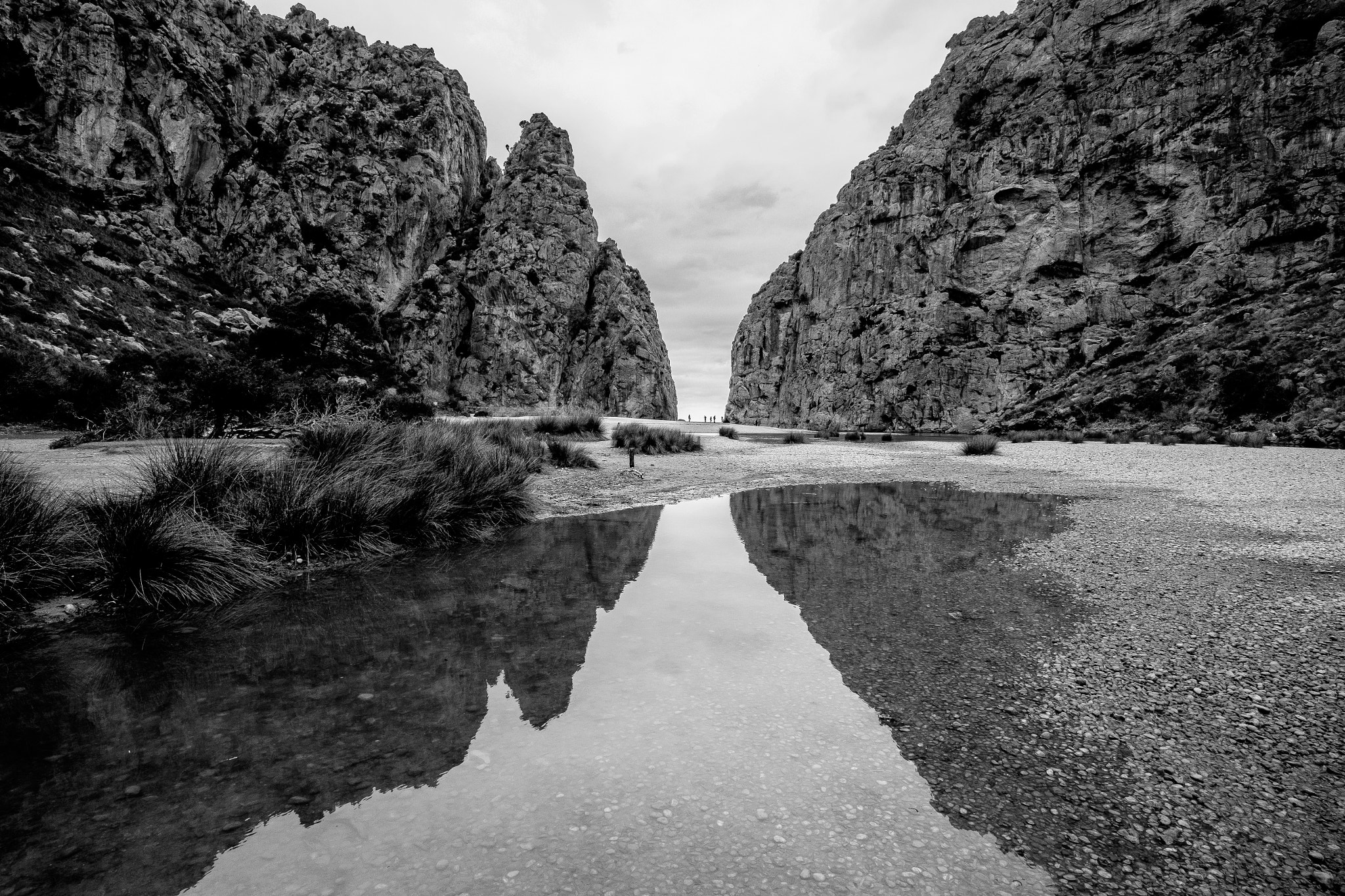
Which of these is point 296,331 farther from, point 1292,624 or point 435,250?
point 1292,624

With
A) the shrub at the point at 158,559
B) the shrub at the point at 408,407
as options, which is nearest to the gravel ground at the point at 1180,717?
the shrub at the point at 158,559

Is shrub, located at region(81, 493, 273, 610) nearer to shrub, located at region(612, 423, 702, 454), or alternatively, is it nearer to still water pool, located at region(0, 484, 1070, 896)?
still water pool, located at region(0, 484, 1070, 896)

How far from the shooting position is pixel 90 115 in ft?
127

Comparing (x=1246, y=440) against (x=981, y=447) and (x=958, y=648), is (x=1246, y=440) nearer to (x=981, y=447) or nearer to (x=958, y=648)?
(x=981, y=447)

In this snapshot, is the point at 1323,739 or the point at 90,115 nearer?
the point at 1323,739

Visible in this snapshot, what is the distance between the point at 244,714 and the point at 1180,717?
167 inches

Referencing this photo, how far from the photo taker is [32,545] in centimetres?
377

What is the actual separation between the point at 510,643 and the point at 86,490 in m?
5.38

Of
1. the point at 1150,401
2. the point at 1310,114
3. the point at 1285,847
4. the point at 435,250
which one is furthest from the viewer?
the point at 435,250

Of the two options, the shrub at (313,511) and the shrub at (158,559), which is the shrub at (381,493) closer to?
the shrub at (313,511)

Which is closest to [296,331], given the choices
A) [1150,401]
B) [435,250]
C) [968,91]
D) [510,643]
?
[435,250]

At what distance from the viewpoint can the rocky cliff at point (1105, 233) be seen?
28.9 m

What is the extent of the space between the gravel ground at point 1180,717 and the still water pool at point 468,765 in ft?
1.08

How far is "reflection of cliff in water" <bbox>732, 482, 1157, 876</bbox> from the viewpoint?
1.82 meters
